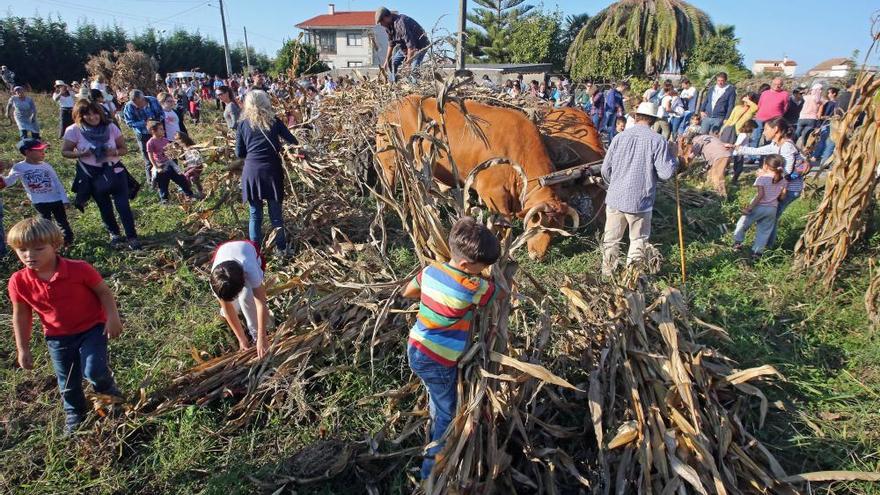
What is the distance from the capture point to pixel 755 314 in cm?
411

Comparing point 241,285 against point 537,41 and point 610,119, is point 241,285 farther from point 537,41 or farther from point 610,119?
point 537,41

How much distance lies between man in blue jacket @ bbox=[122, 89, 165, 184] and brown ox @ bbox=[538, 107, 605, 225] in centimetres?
578

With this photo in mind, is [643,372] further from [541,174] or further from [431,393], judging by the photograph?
[541,174]

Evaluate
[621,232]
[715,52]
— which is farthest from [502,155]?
[715,52]

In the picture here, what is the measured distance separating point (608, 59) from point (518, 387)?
29.8 metres

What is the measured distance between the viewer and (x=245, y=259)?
300 cm

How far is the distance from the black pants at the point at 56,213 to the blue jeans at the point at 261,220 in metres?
2.09

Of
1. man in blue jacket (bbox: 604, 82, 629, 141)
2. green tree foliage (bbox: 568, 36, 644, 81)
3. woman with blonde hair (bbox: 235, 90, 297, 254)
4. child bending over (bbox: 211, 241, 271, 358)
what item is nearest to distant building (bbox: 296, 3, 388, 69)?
green tree foliage (bbox: 568, 36, 644, 81)

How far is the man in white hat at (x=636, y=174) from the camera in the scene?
416 centimetres

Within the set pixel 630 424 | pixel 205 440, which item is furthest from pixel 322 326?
pixel 630 424

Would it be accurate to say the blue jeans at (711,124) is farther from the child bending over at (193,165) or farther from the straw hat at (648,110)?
the child bending over at (193,165)

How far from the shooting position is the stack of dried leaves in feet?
13.4

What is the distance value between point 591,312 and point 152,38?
40880mm

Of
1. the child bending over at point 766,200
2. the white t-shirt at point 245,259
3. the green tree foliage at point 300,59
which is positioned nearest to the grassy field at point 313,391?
the child bending over at point 766,200
